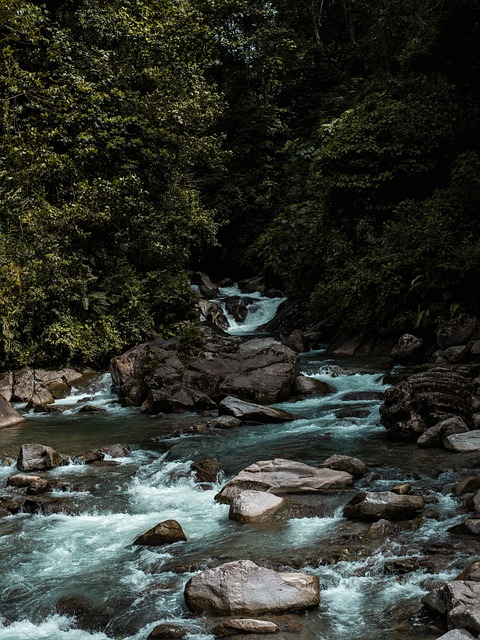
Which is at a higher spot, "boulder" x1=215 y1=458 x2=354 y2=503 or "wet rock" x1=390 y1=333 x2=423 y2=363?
"wet rock" x1=390 y1=333 x2=423 y2=363

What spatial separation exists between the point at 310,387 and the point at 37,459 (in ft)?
21.9

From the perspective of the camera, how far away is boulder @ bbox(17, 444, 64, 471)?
995 cm

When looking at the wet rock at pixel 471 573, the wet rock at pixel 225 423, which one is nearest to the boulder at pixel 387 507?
the wet rock at pixel 471 573

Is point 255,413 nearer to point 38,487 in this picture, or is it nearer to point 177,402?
point 177,402

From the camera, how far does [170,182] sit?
21.9m

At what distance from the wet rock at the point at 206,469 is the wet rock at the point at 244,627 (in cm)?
406

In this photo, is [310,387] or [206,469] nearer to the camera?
[206,469]

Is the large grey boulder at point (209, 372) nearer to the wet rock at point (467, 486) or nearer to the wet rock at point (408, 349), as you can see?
the wet rock at point (408, 349)

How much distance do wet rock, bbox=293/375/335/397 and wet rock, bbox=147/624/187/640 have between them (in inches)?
378

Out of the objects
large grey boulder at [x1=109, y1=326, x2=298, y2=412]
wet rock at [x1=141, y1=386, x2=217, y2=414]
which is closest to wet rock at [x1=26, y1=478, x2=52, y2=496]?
wet rock at [x1=141, y1=386, x2=217, y2=414]

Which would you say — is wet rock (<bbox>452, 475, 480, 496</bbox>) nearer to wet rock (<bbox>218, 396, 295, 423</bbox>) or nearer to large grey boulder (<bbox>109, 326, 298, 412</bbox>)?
wet rock (<bbox>218, 396, 295, 423</bbox>)

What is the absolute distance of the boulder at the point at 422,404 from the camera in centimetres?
1041

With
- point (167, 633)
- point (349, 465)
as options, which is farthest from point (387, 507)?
point (167, 633)

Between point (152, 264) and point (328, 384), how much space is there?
28.8 feet
